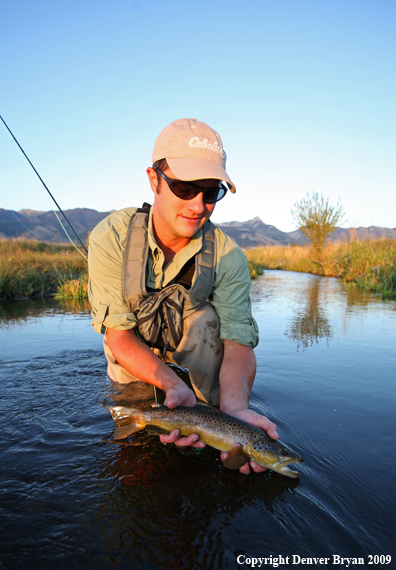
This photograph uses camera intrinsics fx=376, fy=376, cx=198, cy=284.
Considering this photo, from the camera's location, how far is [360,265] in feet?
54.3

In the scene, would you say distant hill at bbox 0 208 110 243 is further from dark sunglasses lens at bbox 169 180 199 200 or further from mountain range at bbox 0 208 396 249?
dark sunglasses lens at bbox 169 180 199 200

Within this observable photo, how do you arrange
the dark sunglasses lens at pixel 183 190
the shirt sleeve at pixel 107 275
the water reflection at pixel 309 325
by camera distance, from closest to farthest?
1. the dark sunglasses lens at pixel 183 190
2. the shirt sleeve at pixel 107 275
3. the water reflection at pixel 309 325

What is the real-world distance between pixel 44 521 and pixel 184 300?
194cm

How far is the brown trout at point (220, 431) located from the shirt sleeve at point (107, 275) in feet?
2.60

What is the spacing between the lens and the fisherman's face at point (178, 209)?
300 centimetres

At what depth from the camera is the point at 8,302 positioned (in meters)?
10.9

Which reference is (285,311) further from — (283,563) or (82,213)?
(82,213)

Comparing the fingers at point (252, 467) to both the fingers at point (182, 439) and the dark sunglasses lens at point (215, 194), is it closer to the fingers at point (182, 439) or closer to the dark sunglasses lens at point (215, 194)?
the fingers at point (182, 439)

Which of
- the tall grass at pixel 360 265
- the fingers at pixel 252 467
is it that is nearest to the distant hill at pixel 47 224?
the tall grass at pixel 360 265

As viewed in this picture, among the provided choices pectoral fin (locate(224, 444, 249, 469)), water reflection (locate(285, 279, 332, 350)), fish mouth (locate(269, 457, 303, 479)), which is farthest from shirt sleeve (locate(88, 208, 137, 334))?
water reflection (locate(285, 279, 332, 350))

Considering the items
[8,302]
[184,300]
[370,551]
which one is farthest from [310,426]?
[8,302]

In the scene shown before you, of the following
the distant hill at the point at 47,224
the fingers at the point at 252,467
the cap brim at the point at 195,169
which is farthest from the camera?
the distant hill at the point at 47,224

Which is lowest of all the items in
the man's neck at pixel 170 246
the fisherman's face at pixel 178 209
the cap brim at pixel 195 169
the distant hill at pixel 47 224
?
the man's neck at pixel 170 246

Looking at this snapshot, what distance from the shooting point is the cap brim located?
2.80 m
